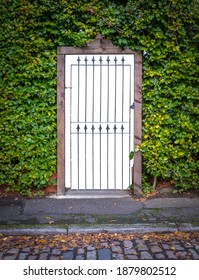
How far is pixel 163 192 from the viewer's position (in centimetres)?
699

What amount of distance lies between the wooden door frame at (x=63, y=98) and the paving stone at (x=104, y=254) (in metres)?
2.37

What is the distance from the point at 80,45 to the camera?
6648 mm

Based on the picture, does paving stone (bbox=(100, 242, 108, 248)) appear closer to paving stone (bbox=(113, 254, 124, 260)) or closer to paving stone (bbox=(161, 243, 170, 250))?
paving stone (bbox=(113, 254, 124, 260))

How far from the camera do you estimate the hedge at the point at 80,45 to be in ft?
21.5

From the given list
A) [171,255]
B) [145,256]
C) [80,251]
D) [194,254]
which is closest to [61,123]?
[80,251]

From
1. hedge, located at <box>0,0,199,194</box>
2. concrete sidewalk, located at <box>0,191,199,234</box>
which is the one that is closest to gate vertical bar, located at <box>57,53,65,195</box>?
hedge, located at <box>0,0,199,194</box>

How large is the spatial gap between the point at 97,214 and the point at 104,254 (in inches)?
50.7

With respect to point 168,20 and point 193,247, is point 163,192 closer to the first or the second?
point 193,247

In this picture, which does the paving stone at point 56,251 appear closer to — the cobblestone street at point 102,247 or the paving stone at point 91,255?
the cobblestone street at point 102,247

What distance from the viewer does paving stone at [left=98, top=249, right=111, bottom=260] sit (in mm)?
4410

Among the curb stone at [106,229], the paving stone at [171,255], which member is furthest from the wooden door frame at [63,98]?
the paving stone at [171,255]

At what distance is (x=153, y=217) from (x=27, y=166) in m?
2.56

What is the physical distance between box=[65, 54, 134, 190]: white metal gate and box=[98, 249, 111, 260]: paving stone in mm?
2481

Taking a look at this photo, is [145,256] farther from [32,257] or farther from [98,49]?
[98,49]
